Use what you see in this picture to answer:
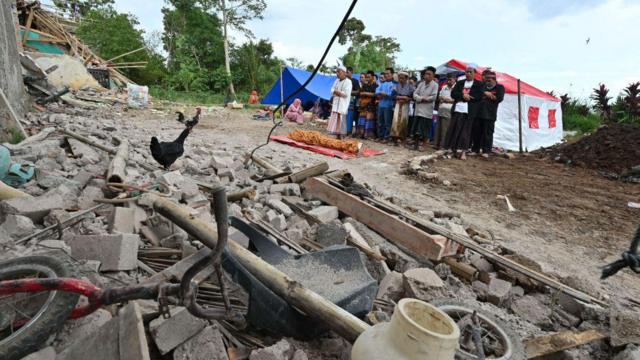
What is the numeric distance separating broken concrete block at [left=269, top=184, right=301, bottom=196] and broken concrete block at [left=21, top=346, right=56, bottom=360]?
267 centimetres

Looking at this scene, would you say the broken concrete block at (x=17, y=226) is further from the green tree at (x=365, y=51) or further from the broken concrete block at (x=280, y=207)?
the green tree at (x=365, y=51)

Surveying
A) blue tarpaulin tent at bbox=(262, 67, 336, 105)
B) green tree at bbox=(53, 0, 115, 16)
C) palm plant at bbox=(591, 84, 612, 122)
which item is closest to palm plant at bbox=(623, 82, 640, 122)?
palm plant at bbox=(591, 84, 612, 122)

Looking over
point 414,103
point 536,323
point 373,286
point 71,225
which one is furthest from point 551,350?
point 414,103

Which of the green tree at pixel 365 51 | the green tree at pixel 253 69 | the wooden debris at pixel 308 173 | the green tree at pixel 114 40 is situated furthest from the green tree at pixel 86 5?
the wooden debris at pixel 308 173

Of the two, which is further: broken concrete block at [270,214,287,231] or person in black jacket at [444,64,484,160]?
person in black jacket at [444,64,484,160]

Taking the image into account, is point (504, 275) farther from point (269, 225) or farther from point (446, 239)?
point (269, 225)

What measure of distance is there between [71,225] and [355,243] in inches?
81.4

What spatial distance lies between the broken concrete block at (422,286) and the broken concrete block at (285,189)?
196 centimetres

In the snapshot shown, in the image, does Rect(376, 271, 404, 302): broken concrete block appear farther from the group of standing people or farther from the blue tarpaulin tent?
the blue tarpaulin tent

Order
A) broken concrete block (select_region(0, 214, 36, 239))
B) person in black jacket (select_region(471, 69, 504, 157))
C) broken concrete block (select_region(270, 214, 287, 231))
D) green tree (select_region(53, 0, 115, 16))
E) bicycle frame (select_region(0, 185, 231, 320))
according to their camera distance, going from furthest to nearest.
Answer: green tree (select_region(53, 0, 115, 16)) → person in black jacket (select_region(471, 69, 504, 157)) → broken concrete block (select_region(270, 214, 287, 231)) → broken concrete block (select_region(0, 214, 36, 239)) → bicycle frame (select_region(0, 185, 231, 320))

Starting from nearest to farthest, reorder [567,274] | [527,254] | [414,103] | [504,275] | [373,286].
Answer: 1. [373,286]
2. [504,275]
3. [567,274]
4. [527,254]
5. [414,103]

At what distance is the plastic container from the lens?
109 cm

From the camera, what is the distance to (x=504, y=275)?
9.39 ft

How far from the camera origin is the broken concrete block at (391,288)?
236 centimetres
